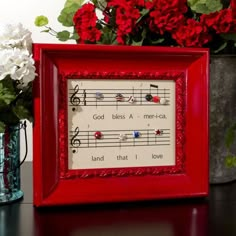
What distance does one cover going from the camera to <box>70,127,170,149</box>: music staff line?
748mm

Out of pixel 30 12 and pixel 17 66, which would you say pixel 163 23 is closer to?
pixel 17 66

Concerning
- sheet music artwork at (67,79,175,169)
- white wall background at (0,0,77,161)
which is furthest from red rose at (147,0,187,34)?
white wall background at (0,0,77,161)

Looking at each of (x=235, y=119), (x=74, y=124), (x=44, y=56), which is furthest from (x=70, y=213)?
(x=235, y=119)

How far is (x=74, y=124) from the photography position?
2.45 ft

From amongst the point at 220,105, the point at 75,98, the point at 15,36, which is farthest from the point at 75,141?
the point at 220,105

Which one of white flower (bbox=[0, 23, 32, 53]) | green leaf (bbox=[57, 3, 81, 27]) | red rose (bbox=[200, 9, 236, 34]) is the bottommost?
white flower (bbox=[0, 23, 32, 53])

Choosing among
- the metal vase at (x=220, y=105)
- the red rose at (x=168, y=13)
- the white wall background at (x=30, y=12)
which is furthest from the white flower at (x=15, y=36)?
the white wall background at (x=30, y=12)

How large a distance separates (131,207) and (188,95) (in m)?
0.23

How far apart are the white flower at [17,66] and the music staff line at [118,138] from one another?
0.41 feet

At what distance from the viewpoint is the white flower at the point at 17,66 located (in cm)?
69

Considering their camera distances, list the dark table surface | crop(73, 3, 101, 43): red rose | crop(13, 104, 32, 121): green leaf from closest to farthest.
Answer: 1. the dark table surface
2. crop(13, 104, 32, 121): green leaf
3. crop(73, 3, 101, 43): red rose

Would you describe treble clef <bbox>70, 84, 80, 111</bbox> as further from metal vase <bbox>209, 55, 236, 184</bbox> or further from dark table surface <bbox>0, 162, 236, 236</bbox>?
metal vase <bbox>209, 55, 236, 184</bbox>

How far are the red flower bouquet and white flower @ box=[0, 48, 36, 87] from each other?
0.67ft

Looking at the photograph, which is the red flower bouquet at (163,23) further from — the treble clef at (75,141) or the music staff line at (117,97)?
the treble clef at (75,141)
